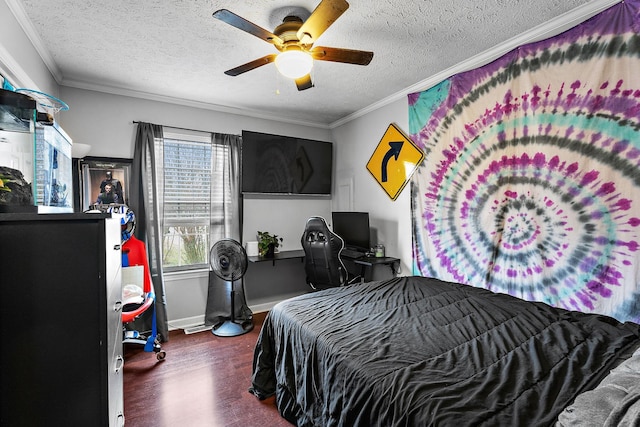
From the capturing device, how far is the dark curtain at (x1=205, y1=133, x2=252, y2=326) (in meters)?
3.57

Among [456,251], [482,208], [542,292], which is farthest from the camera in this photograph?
[456,251]

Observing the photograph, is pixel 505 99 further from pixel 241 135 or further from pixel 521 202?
pixel 241 135

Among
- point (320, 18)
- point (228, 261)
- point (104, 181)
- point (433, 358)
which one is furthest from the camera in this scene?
point (228, 261)

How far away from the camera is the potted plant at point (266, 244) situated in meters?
3.78

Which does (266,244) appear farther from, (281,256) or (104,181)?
(104,181)

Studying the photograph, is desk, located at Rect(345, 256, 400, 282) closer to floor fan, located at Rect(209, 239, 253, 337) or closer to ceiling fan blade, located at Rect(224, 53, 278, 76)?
floor fan, located at Rect(209, 239, 253, 337)

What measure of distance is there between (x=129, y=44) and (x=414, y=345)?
2807 mm

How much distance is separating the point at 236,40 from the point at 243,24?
25.6 inches

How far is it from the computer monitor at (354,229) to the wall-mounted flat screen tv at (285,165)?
0.63m

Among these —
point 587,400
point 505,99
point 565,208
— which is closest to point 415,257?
point 565,208

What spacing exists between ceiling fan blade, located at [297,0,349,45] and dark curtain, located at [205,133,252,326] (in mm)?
2016

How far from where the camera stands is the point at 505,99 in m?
2.33

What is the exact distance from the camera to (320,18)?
1.64m

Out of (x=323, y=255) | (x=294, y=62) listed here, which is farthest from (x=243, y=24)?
(x=323, y=255)
